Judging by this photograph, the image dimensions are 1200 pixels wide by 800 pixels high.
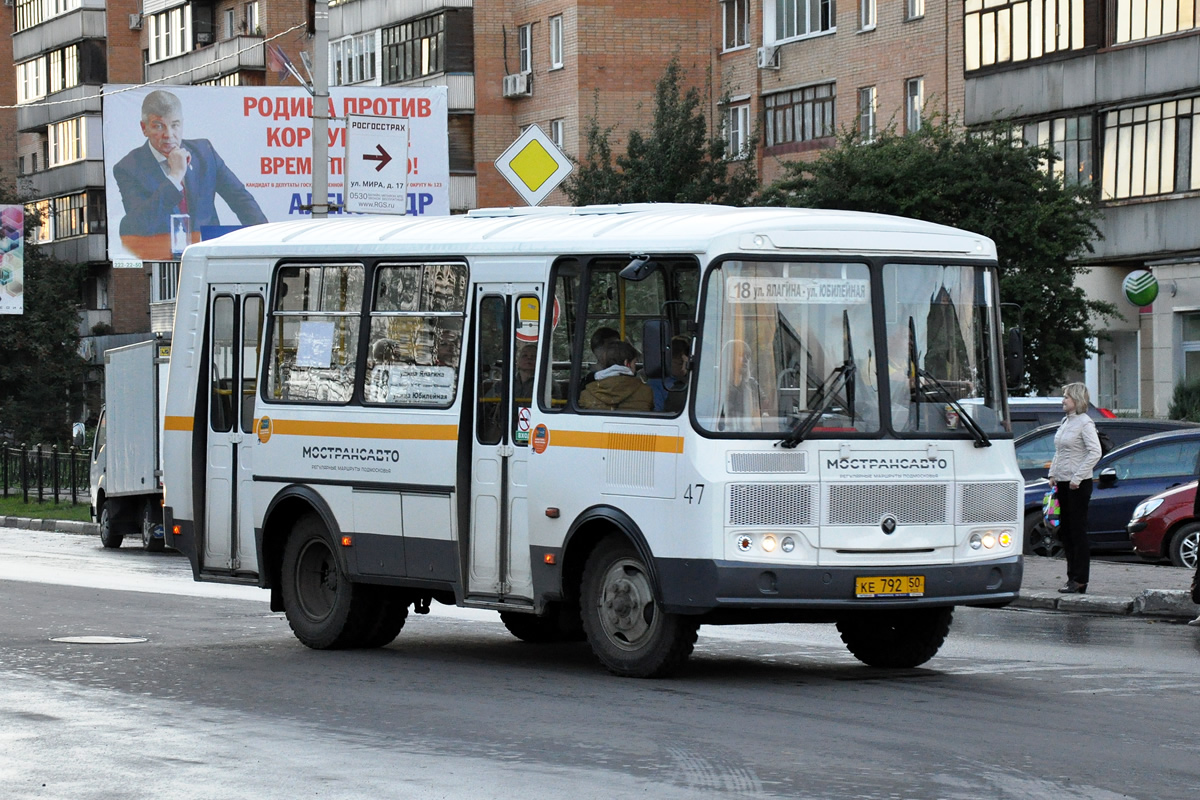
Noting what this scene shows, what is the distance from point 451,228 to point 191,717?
4.20m

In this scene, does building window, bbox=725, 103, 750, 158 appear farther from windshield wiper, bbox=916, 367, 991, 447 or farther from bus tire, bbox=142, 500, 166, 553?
windshield wiper, bbox=916, 367, 991, 447

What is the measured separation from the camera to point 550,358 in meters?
12.9

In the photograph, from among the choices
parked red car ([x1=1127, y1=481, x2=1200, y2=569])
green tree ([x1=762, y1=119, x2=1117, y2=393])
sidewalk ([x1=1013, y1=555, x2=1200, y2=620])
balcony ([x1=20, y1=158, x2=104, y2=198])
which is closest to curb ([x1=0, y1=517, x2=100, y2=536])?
green tree ([x1=762, y1=119, x2=1117, y2=393])

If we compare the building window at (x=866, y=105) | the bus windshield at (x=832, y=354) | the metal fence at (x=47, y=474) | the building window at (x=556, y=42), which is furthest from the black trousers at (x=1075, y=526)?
the building window at (x=556, y=42)

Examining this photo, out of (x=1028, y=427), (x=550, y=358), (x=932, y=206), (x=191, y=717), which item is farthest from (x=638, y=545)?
(x=932, y=206)

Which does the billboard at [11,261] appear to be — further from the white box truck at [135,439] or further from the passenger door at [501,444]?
the passenger door at [501,444]

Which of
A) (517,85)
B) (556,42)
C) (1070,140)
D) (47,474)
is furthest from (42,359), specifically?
(1070,140)

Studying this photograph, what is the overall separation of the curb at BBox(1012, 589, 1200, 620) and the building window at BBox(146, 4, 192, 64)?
6168 cm

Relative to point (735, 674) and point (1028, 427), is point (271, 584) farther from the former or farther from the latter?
point (1028, 427)

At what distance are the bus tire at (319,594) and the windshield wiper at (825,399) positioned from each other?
3.72 meters

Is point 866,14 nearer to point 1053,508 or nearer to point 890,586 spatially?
point 1053,508

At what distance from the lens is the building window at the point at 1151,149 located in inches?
1598

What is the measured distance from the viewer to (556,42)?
196 feet

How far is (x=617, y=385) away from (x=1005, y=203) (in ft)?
84.7
